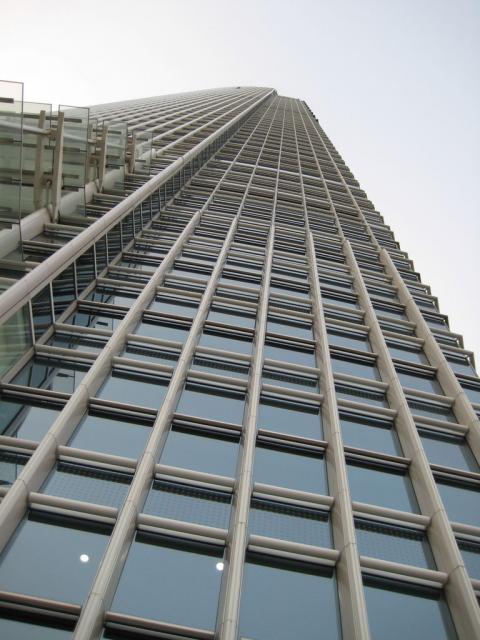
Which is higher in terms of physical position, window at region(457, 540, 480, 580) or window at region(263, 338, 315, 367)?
window at region(263, 338, 315, 367)

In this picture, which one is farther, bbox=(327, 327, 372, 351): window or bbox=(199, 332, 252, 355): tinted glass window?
bbox=(327, 327, 372, 351): window

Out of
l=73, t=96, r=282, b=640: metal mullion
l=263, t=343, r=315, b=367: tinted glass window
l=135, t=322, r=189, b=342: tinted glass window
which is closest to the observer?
l=73, t=96, r=282, b=640: metal mullion

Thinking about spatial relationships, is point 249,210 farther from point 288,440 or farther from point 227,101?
point 227,101

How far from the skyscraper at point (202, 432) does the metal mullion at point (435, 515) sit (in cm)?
4

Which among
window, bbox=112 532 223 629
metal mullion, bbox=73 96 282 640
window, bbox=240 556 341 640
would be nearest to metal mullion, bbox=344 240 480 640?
window, bbox=240 556 341 640

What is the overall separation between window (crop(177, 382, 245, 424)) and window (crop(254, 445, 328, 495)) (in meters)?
1.10

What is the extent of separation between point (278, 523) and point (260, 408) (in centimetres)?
363

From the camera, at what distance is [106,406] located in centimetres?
1211

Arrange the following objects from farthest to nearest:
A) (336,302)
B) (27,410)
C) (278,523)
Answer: (336,302)
(27,410)
(278,523)

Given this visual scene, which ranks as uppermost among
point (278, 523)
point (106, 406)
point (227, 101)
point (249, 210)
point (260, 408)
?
point (227, 101)

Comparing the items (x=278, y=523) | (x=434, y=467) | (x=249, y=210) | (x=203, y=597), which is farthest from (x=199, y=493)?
(x=249, y=210)

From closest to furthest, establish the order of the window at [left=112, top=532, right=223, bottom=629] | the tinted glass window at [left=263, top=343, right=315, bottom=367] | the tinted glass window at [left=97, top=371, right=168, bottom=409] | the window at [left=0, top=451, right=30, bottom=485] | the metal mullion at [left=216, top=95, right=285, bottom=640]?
1. the metal mullion at [left=216, top=95, right=285, bottom=640]
2. the window at [left=112, top=532, right=223, bottom=629]
3. the window at [left=0, top=451, right=30, bottom=485]
4. the tinted glass window at [left=97, top=371, right=168, bottom=409]
5. the tinted glass window at [left=263, top=343, right=315, bottom=367]

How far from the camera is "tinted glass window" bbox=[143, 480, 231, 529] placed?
32.1 ft

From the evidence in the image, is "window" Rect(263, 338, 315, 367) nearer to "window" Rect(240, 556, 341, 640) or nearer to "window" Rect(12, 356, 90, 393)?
"window" Rect(12, 356, 90, 393)
